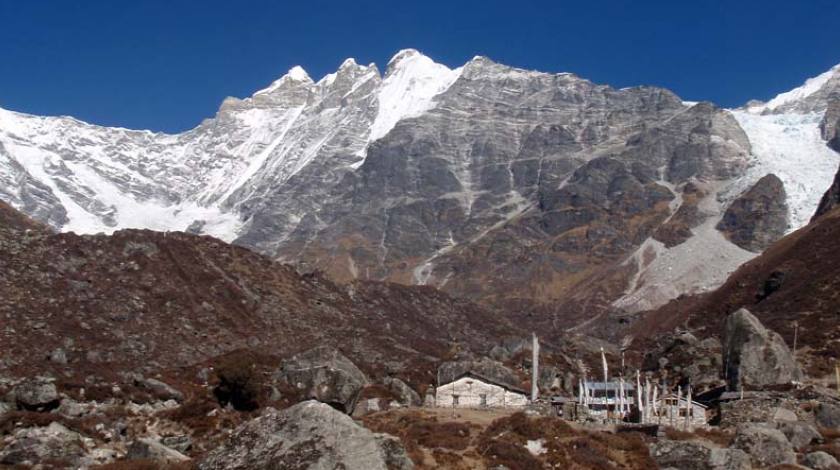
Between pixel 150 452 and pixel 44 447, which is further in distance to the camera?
pixel 44 447

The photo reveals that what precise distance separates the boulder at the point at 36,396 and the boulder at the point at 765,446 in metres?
29.2

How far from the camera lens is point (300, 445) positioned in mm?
19297

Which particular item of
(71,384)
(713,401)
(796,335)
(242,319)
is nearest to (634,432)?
(713,401)

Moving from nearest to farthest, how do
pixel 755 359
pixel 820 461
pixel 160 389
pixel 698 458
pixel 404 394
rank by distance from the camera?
pixel 698 458
pixel 820 461
pixel 160 389
pixel 755 359
pixel 404 394

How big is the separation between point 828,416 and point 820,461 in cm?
1480

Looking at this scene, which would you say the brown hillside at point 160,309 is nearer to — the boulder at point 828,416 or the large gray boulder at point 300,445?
the boulder at point 828,416

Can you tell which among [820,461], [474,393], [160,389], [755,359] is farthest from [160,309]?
[820,461]

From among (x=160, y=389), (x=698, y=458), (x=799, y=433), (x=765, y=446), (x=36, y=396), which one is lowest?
(x=698, y=458)

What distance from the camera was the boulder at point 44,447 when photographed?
95.5 ft

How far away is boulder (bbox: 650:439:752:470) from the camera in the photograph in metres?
30.8

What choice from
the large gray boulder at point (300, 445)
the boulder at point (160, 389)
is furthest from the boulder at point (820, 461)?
the boulder at point (160, 389)

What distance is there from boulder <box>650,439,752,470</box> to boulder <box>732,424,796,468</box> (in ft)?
8.53

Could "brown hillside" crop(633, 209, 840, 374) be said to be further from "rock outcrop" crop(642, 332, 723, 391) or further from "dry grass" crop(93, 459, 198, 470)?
"dry grass" crop(93, 459, 198, 470)

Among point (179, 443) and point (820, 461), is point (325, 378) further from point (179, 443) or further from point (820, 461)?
point (820, 461)
